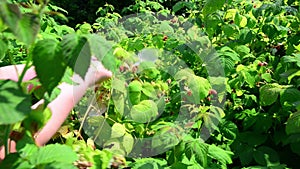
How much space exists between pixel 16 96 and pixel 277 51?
6.60 ft

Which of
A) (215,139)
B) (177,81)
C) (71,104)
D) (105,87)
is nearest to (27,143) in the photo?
(71,104)

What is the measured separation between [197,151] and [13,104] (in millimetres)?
926

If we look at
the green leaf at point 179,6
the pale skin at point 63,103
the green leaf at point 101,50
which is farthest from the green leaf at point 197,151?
the green leaf at point 179,6

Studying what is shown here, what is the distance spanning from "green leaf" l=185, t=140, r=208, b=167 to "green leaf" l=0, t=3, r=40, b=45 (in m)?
0.94

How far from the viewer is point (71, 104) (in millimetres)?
1215

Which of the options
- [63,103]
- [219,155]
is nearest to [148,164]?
[219,155]

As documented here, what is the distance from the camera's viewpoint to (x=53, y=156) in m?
0.83

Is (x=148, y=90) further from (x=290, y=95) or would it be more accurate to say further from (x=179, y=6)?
(x=179, y=6)

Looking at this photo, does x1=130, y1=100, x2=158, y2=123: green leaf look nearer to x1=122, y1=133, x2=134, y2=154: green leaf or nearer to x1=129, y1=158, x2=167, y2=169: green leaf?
x1=122, y1=133, x2=134, y2=154: green leaf

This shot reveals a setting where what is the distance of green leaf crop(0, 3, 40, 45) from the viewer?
0.66m

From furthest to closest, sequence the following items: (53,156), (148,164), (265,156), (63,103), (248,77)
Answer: (248,77) < (265,156) < (148,164) < (63,103) < (53,156)

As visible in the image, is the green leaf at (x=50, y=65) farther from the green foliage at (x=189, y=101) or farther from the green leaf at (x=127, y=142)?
the green leaf at (x=127, y=142)

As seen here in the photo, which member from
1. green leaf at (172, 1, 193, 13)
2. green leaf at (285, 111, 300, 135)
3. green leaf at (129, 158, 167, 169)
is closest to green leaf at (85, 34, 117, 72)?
green leaf at (129, 158, 167, 169)

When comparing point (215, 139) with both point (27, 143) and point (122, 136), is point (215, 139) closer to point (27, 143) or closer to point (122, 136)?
point (122, 136)
